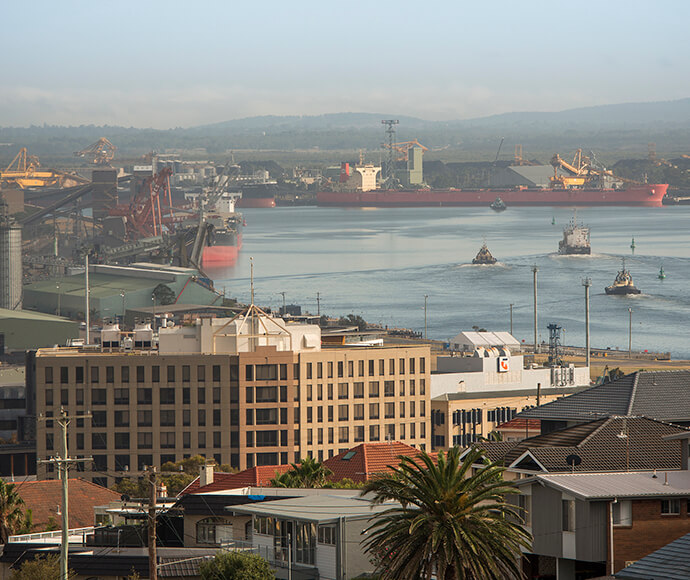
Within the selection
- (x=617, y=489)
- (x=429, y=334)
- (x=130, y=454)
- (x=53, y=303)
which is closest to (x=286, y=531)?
(x=617, y=489)

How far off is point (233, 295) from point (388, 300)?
12.2 meters

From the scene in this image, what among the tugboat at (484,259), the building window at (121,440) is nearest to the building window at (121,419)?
the building window at (121,440)

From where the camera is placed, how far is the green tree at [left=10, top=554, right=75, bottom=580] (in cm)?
1636

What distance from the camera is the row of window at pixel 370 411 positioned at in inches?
1559

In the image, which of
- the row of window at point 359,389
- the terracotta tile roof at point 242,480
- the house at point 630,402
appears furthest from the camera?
the row of window at point 359,389

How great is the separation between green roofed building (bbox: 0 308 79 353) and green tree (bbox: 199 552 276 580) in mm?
55053

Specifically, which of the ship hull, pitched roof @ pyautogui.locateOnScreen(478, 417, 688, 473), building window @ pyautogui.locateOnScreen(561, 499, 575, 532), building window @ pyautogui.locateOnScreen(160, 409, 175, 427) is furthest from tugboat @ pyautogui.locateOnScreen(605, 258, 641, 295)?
building window @ pyautogui.locateOnScreen(561, 499, 575, 532)

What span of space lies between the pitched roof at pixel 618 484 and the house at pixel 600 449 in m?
0.29

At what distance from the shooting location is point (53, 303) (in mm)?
93562

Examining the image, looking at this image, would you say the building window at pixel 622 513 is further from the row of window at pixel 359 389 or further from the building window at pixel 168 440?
the row of window at pixel 359 389

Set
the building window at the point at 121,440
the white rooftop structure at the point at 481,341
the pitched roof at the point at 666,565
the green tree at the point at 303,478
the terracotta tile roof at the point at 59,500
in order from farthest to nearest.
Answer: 1. the white rooftop structure at the point at 481,341
2. the building window at the point at 121,440
3. the terracotta tile roof at the point at 59,500
4. the green tree at the point at 303,478
5. the pitched roof at the point at 666,565

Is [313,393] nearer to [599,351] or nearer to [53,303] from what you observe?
[599,351]

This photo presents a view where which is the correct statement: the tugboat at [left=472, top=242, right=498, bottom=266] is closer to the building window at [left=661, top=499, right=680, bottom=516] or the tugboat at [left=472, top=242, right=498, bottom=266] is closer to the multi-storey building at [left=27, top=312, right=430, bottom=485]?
the multi-storey building at [left=27, top=312, right=430, bottom=485]

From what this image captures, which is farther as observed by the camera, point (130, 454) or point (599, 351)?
point (599, 351)
